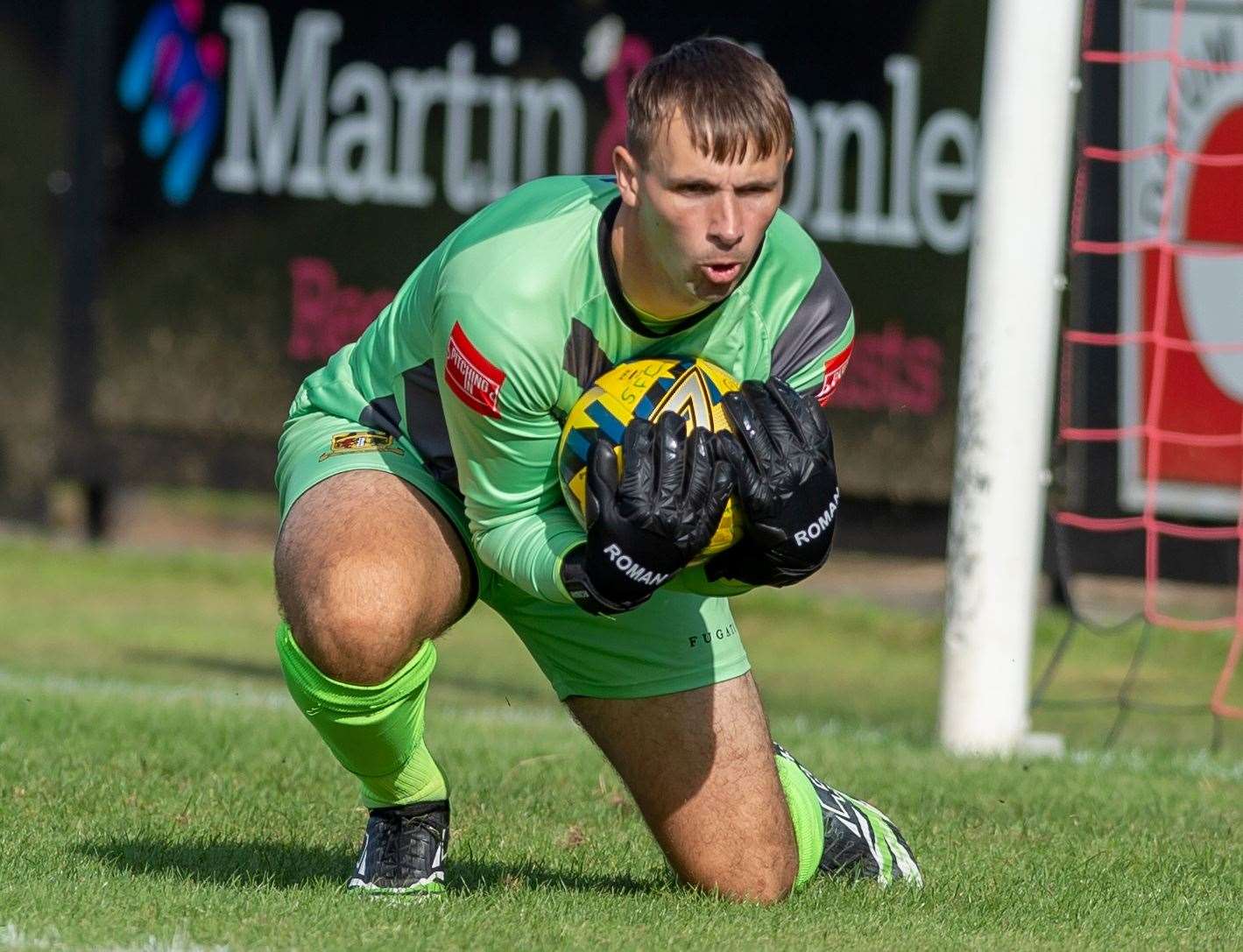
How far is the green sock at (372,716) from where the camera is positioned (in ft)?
14.1

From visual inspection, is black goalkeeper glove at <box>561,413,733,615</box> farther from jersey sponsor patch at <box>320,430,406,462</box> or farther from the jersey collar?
jersey sponsor patch at <box>320,430,406,462</box>

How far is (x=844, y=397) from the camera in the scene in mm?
10547

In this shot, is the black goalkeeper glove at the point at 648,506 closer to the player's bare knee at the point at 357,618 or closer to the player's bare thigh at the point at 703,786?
the player's bare knee at the point at 357,618

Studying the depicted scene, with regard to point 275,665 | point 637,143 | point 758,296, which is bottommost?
point 275,665

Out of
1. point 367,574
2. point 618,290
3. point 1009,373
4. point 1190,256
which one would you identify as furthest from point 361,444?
point 1190,256

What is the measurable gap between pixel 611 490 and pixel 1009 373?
3388mm

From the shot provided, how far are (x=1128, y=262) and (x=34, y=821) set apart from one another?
642 cm

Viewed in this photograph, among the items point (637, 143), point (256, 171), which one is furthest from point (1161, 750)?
point (256, 171)

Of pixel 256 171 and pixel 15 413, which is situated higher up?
pixel 256 171

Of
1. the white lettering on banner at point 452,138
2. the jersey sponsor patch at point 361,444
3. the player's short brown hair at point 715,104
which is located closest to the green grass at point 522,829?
the jersey sponsor patch at point 361,444

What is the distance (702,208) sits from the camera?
4117 mm

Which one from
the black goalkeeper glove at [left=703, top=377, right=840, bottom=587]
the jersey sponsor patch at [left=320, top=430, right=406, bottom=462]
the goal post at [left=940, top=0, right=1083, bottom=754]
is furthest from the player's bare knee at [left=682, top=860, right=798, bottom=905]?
the goal post at [left=940, top=0, right=1083, bottom=754]

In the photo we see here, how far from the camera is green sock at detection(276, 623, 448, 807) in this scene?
14.1 ft

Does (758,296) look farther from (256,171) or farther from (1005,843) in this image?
(256,171)
